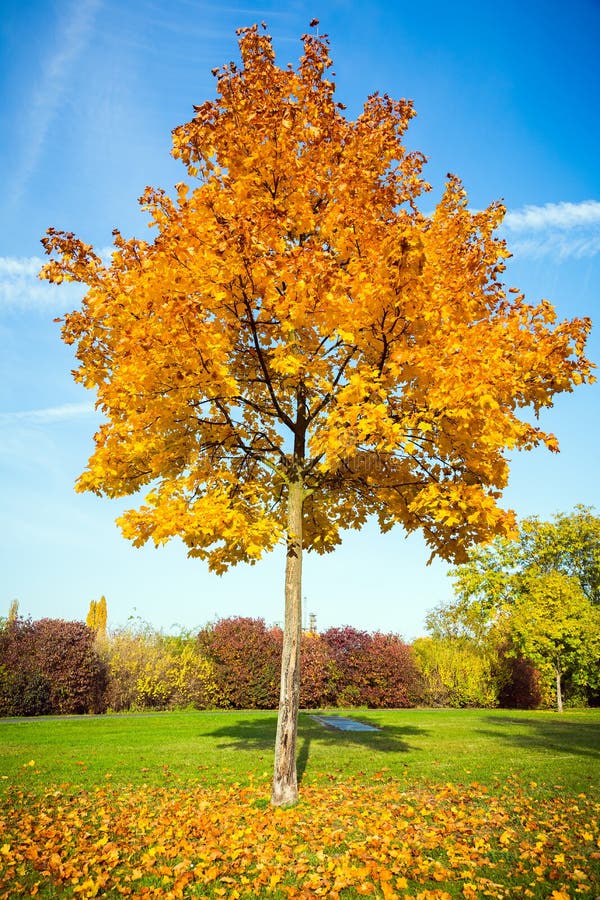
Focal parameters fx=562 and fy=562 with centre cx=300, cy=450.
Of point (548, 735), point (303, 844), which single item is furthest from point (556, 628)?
point (303, 844)

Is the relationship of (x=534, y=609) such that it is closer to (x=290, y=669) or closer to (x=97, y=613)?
(x=290, y=669)

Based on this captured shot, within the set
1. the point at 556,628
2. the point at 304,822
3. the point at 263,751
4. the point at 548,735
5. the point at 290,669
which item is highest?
the point at 290,669

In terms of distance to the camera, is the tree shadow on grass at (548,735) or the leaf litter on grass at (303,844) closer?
the leaf litter on grass at (303,844)

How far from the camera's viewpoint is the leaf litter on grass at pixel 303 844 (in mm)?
4195

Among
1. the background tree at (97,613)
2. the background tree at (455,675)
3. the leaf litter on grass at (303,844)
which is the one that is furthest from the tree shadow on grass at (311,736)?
the background tree at (97,613)

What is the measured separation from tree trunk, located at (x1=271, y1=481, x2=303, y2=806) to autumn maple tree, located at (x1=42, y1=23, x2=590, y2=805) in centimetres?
3

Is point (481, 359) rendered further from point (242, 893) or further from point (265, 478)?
point (242, 893)

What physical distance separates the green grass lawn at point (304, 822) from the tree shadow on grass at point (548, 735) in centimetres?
19

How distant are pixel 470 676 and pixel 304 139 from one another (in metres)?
22.5

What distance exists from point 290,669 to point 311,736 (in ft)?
20.9

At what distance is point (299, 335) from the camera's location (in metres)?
7.53

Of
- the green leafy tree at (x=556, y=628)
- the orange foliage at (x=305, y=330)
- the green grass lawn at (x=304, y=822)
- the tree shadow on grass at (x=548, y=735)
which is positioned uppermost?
the orange foliage at (x=305, y=330)

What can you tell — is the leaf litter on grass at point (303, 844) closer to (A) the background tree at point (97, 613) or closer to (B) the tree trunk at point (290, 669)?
(B) the tree trunk at point (290, 669)

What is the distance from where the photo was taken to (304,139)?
728cm
